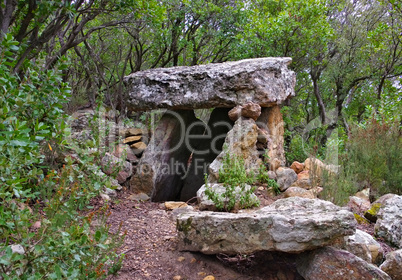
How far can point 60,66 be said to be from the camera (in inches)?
104

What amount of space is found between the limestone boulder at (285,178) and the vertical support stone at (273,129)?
0.39 meters

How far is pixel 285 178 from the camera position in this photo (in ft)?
18.0

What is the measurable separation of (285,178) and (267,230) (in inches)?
113

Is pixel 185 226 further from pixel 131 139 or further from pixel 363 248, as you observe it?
pixel 131 139

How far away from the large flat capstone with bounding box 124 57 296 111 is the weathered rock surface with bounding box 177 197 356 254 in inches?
115

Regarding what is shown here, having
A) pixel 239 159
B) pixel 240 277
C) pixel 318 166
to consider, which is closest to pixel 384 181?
pixel 318 166

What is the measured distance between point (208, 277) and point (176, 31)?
853 centimetres

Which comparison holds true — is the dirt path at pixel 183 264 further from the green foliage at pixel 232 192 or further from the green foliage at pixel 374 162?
the green foliage at pixel 374 162

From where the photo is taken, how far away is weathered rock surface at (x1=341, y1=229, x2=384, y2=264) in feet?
9.88

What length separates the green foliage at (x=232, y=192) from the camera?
157 inches

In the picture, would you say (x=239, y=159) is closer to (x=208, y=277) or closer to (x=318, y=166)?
(x=318, y=166)

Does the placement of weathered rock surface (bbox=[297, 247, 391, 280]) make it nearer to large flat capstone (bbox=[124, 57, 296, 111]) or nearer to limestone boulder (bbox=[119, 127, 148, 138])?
large flat capstone (bbox=[124, 57, 296, 111])

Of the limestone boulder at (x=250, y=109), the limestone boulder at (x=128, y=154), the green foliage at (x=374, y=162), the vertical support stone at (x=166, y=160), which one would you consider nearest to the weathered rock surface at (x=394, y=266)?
the green foliage at (x=374, y=162)

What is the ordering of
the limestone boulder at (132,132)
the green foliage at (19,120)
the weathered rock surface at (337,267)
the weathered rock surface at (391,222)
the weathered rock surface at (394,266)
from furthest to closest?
the limestone boulder at (132,132)
the weathered rock surface at (391,222)
the weathered rock surface at (394,266)
the weathered rock surface at (337,267)
the green foliage at (19,120)
